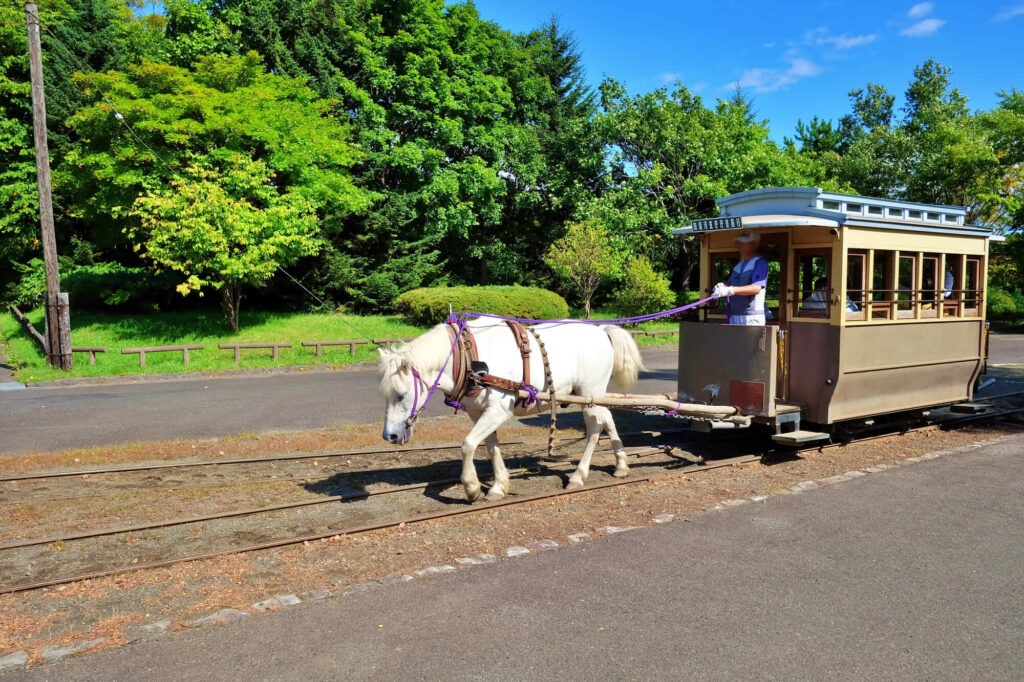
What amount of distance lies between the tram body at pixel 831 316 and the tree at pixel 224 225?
14.3 meters

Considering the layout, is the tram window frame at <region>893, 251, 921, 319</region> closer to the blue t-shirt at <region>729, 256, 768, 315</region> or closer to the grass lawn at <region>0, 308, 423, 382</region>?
the blue t-shirt at <region>729, 256, 768, 315</region>

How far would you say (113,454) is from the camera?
29.0ft

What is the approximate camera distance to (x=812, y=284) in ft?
29.8

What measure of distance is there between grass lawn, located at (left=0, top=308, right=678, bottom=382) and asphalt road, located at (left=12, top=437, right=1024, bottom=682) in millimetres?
15236

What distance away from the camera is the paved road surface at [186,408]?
10.4 meters

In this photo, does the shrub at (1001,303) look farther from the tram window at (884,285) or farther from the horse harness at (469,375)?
the horse harness at (469,375)

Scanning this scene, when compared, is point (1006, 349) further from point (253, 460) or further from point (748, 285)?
point (253, 460)

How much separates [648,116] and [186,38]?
771 inches

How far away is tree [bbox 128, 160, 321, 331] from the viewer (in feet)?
65.4

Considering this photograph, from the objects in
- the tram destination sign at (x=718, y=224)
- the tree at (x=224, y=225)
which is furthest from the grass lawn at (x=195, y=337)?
the tram destination sign at (x=718, y=224)

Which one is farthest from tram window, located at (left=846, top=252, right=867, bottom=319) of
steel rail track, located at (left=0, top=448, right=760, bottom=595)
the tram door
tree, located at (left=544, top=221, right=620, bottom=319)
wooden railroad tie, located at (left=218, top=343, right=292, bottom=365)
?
tree, located at (left=544, top=221, right=620, bottom=319)

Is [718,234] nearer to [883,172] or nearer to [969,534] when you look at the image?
[969,534]

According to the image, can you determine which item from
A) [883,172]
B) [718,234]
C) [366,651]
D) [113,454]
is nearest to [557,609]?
[366,651]

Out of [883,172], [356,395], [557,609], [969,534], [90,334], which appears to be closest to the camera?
[557,609]
